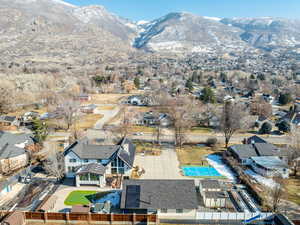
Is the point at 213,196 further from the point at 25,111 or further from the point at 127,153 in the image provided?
the point at 25,111

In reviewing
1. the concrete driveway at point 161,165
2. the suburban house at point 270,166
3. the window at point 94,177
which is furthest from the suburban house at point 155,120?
the window at point 94,177

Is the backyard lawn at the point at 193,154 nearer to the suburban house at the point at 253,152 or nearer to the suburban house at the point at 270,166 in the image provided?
the suburban house at the point at 253,152

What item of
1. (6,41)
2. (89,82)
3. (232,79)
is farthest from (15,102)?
(6,41)

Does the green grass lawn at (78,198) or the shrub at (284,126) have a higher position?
the shrub at (284,126)

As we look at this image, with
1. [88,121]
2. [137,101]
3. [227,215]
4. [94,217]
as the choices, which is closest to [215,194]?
[227,215]

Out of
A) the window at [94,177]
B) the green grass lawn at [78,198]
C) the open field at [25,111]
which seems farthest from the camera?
the open field at [25,111]

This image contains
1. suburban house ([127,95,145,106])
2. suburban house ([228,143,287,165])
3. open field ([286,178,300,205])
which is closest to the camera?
open field ([286,178,300,205])

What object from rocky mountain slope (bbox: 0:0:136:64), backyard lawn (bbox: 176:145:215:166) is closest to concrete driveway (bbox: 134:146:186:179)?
backyard lawn (bbox: 176:145:215:166)

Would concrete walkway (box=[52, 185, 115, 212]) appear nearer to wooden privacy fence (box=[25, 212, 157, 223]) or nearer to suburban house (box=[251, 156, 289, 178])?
wooden privacy fence (box=[25, 212, 157, 223])
